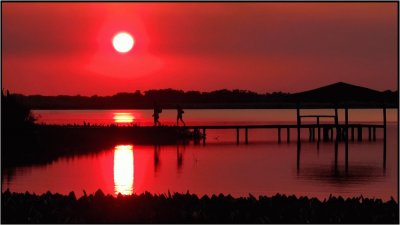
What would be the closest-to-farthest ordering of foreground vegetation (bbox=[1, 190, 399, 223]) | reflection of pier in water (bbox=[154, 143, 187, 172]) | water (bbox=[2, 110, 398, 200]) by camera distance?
foreground vegetation (bbox=[1, 190, 399, 223]), water (bbox=[2, 110, 398, 200]), reflection of pier in water (bbox=[154, 143, 187, 172])

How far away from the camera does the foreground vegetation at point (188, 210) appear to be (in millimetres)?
10539

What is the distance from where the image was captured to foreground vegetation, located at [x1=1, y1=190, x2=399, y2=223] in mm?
10539

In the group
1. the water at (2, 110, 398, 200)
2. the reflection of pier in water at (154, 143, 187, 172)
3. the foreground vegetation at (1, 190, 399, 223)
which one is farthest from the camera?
the reflection of pier in water at (154, 143, 187, 172)

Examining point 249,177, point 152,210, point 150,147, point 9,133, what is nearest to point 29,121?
point 9,133

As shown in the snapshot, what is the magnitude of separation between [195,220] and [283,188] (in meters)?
11.1

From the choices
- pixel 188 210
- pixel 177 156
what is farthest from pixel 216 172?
pixel 188 210

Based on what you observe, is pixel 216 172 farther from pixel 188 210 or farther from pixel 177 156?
pixel 188 210

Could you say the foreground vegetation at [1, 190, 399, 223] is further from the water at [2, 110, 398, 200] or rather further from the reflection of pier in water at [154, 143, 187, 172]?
the reflection of pier in water at [154, 143, 187, 172]

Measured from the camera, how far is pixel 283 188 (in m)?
21.4

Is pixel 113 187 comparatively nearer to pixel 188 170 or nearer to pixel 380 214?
pixel 188 170

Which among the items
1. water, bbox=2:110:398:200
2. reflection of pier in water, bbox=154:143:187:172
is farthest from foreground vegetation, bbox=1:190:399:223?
reflection of pier in water, bbox=154:143:187:172

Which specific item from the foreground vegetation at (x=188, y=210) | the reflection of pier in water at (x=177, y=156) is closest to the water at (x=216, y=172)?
the reflection of pier in water at (x=177, y=156)

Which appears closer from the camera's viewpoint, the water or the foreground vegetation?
the foreground vegetation

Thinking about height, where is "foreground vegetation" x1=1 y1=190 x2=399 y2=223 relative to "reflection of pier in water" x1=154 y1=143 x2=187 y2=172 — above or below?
above
